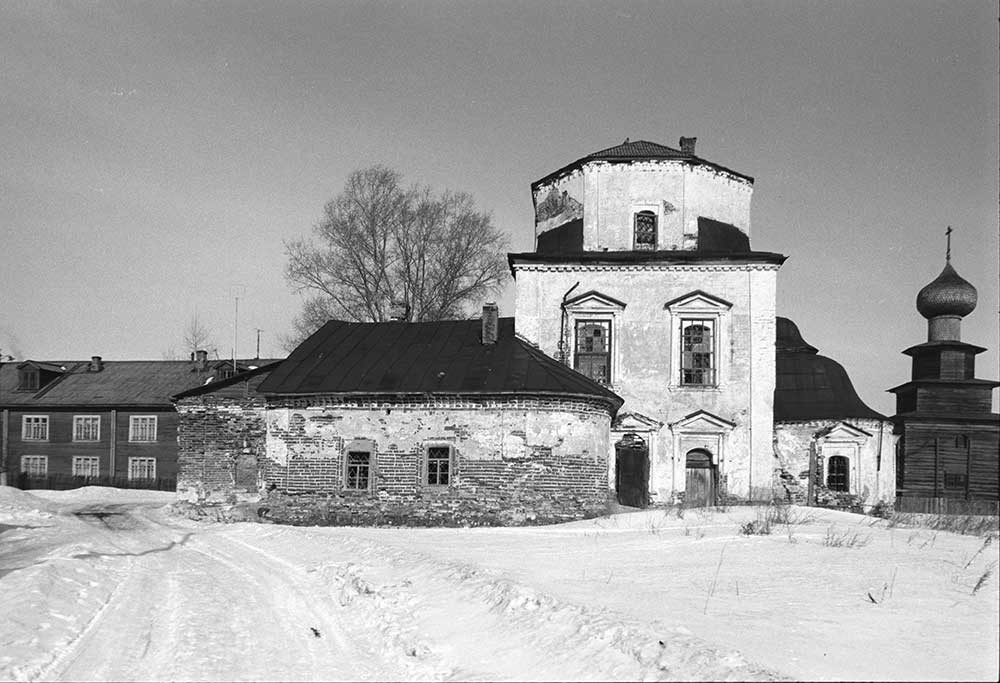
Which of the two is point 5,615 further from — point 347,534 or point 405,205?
point 405,205

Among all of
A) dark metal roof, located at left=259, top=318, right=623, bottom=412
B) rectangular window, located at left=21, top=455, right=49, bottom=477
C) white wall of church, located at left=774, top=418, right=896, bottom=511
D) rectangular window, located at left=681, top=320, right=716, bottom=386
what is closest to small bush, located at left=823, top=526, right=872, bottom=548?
dark metal roof, located at left=259, top=318, right=623, bottom=412

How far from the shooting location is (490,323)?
23.1 meters

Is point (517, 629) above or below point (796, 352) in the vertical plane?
below

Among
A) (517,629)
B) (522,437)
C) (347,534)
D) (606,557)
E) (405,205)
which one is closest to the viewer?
(517,629)

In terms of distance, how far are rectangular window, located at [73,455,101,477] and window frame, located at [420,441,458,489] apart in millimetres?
23283

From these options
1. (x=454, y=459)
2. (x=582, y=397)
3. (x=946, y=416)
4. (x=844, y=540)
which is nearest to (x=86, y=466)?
(x=454, y=459)

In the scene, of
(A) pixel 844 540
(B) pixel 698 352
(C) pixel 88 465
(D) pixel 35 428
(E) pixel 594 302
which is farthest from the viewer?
(D) pixel 35 428

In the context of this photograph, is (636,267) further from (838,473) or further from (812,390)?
(838,473)

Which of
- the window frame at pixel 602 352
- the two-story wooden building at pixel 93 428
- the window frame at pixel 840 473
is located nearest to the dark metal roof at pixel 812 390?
the window frame at pixel 840 473

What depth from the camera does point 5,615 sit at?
30.1ft

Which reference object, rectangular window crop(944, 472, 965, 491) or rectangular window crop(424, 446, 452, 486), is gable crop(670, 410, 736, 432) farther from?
rectangular window crop(944, 472, 965, 491)

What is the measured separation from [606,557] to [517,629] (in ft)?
15.3

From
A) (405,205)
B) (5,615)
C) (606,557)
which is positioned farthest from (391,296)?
(5,615)

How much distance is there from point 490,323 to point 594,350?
2.86m
